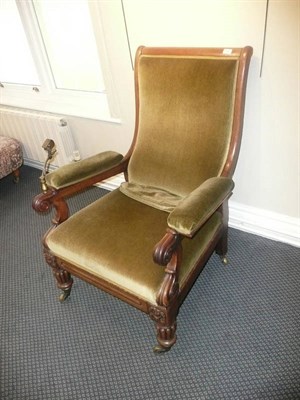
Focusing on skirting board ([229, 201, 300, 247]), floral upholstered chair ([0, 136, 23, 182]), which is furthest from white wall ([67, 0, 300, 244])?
floral upholstered chair ([0, 136, 23, 182])

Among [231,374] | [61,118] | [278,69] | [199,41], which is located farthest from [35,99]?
[231,374]

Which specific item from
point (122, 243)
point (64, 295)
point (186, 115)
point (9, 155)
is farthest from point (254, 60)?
point (9, 155)

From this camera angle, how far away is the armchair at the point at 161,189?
1.06 metres

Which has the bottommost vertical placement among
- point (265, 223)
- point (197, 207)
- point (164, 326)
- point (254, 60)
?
point (265, 223)

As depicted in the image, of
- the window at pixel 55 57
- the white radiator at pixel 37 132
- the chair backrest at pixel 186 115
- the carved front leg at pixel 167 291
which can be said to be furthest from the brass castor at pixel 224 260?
the white radiator at pixel 37 132

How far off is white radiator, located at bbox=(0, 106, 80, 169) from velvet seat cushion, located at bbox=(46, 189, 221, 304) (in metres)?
1.08

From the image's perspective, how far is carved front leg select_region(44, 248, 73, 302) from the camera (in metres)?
1.38

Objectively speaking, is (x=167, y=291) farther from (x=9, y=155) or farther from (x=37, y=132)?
(x=9, y=155)

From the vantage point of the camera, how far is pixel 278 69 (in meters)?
1.28

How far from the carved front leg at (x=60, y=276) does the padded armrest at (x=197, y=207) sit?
0.73m

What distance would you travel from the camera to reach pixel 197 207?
0.95 metres

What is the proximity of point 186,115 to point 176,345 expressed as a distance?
1050mm

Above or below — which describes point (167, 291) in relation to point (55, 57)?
below

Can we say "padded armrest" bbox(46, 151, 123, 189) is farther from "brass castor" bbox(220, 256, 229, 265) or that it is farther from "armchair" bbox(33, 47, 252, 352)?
"brass castor" bbox(220, 256, 229, 265)
